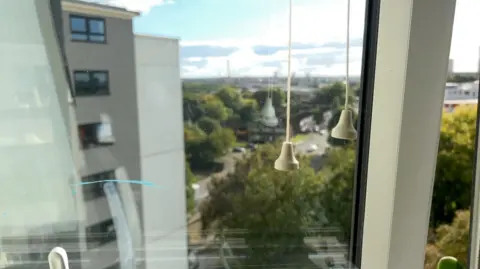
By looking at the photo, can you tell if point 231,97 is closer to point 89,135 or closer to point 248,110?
point 248,110

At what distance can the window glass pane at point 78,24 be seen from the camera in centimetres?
96

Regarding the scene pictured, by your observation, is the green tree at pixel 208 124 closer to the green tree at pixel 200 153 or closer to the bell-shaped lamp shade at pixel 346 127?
the green tree at pixel 200 153

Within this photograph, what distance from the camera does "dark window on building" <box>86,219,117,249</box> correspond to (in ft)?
3.57

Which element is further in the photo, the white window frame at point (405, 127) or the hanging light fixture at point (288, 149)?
the hanging light fixture at point (288, 149)

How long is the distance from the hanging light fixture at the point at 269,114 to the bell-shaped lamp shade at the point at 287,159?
64 mm

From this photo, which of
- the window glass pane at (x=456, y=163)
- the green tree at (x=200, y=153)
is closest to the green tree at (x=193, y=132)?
the green tree at (x=200, y=153)

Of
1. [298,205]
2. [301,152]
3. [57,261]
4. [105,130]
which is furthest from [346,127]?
[57,261]

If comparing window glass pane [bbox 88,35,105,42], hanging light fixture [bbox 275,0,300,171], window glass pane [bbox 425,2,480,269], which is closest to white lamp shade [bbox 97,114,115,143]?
window glass pane [bbox 88,35,105,42]

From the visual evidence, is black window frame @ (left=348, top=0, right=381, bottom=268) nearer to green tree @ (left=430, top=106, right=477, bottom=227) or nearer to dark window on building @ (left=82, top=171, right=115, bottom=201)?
green tree @ (left=430, top=106, right=477, bottom=227)

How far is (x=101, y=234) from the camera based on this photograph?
1089 millimetres

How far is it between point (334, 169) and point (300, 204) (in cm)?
13

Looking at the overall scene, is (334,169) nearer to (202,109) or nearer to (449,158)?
(449,158)

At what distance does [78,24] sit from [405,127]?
776 millimetres

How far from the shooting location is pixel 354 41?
99 centimetres
